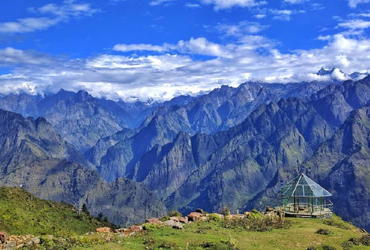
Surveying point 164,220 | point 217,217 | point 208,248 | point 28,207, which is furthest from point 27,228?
point 208,248

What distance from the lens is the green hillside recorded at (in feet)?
196

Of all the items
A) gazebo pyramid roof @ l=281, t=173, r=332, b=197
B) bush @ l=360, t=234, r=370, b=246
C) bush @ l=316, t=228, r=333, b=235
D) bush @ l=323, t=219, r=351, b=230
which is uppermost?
gazebo pyramid roof @ l=281, t=173, r=332, b=197

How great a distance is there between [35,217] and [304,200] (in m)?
44.8

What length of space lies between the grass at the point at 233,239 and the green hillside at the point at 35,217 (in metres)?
12.8

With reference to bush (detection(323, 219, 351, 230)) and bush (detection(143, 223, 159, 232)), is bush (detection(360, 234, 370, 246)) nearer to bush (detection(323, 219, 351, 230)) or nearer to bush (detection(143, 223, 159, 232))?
bush (detection(323, 219, 351, 230))

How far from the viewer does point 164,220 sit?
57.5 meters

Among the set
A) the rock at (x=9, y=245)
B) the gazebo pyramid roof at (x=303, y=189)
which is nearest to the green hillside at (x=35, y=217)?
the rock at (x=9, y=245)

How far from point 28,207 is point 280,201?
4491cm

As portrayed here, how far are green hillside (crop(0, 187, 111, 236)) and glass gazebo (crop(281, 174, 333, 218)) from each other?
34.8 m

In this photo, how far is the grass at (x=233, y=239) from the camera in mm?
42500

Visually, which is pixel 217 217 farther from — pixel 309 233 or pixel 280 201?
pixel 280 201

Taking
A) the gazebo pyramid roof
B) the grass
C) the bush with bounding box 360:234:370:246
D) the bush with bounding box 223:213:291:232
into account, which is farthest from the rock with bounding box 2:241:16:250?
the gazebo pyramid roof

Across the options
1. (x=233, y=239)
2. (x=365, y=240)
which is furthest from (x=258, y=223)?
(x=365, y=240)

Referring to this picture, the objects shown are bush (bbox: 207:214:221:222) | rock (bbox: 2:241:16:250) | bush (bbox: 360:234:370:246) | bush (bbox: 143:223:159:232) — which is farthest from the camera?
bush (bbox: 207:214:221:222)
